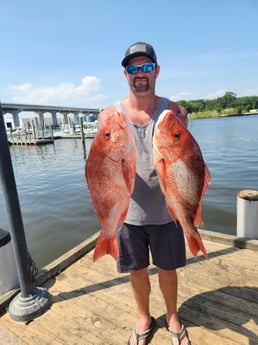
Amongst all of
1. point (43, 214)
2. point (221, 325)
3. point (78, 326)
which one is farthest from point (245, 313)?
point (43, 214)

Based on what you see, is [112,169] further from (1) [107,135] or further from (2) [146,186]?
(2) [146,186]

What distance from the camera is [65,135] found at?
4331 cm

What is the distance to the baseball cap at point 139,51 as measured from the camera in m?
1.74

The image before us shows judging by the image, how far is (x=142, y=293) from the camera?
2.28 m

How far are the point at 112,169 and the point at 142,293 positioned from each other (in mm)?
1326

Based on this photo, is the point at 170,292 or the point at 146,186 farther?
the point at 170,292

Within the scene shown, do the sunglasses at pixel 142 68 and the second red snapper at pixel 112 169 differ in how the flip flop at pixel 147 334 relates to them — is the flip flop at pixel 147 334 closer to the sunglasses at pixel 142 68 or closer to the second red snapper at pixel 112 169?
the second red snapper at pixel 112 169

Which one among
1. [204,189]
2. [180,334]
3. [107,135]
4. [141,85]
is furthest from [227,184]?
[107,135]

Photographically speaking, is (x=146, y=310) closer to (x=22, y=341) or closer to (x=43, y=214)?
(x=22, y=341)

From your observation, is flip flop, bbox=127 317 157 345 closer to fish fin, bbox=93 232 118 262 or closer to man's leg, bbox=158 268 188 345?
man's leg, bbox=158 268 188 345

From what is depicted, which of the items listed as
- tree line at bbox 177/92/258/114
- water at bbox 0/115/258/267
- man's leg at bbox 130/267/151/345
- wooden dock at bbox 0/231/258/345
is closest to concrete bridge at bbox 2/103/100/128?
water at bbox 0/115/258/267

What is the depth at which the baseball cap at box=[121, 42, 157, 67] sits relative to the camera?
68.3 inches

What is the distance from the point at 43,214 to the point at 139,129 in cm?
829

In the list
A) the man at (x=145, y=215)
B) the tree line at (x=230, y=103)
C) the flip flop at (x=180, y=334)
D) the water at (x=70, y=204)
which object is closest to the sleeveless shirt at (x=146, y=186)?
the man at (x=145, y=215)
